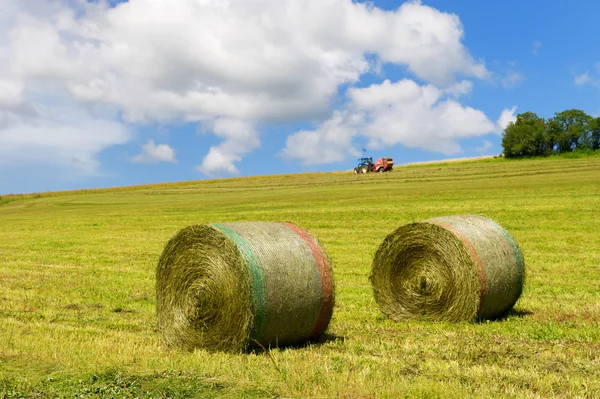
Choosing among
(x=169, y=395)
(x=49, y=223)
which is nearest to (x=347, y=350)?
(x=169, y=395)

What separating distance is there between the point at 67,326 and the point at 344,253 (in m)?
10.3

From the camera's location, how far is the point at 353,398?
600 centimetres

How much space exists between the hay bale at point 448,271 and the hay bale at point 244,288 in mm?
2587

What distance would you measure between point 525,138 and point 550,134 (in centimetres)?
590

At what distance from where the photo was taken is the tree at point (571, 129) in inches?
3738

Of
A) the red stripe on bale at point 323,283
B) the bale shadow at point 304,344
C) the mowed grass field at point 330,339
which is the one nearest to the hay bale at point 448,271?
the mowed grass field at point 330,339

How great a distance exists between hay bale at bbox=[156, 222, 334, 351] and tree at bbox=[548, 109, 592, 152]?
93.4m

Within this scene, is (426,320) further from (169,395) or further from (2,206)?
(2,206)

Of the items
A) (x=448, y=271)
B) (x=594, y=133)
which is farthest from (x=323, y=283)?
(x=594, y=133)

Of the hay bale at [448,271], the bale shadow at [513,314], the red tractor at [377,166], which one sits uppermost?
the red tractor at [377,166]

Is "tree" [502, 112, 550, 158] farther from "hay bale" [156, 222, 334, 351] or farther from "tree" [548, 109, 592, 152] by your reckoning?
"hay bale" [156, 222, 334, 351]

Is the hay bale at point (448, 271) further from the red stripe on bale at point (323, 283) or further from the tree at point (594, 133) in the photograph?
the tree at point (594, 133)

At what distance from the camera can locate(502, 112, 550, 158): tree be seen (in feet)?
290

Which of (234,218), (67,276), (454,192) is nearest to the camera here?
(67,276)
